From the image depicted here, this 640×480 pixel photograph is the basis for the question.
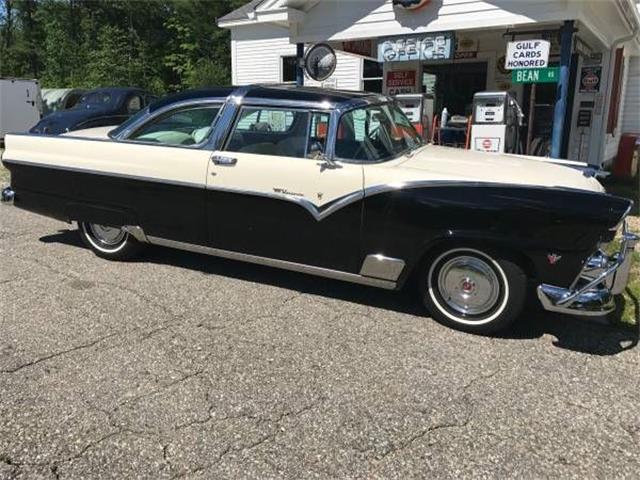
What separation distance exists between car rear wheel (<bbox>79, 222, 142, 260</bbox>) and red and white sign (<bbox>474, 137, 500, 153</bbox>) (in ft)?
21.1

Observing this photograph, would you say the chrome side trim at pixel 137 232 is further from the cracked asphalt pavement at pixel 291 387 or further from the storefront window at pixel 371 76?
Result: the storefront window at pixel 371 76

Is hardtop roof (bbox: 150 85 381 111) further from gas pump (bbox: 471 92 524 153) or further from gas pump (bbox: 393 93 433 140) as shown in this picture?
gas pump (bbox: 393 93 433 140)

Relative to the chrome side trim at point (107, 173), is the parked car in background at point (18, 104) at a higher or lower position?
higher

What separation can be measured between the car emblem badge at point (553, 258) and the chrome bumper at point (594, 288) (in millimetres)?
161

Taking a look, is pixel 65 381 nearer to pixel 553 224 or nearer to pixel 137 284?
pixel 137 284

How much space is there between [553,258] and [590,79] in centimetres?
931

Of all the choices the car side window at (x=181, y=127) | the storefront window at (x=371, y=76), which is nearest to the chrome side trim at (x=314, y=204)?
the car side window at (x=181, y=127)

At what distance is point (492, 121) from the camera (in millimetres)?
9875

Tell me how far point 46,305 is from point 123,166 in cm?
138

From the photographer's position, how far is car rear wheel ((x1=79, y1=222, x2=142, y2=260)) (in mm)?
5555

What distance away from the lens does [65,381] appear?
3.43m

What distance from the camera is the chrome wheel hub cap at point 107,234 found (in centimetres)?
560

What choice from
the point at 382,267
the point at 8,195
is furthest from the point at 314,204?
the point at 8,195

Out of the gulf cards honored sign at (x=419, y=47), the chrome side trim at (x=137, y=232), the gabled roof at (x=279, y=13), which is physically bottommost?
the chrome side trim at (x=137, y=232)
